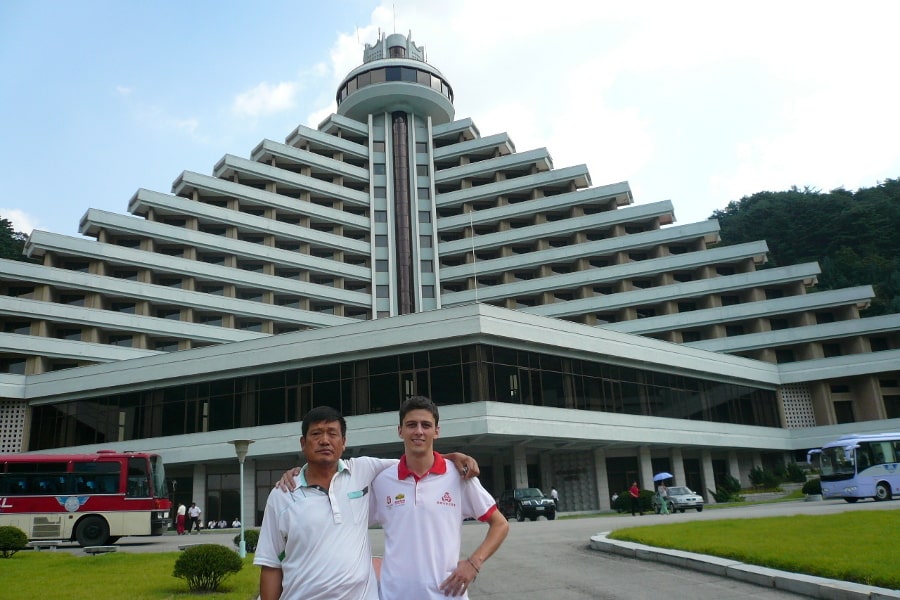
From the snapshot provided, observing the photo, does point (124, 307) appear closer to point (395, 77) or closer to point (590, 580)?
point (395, 77)

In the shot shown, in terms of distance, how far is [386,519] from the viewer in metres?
4.58

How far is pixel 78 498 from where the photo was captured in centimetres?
2569

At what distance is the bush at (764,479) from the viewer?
46.1 metres

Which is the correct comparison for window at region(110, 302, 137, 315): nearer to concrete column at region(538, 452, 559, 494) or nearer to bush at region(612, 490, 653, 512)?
concrete column at region(538, 452, 559, 494)

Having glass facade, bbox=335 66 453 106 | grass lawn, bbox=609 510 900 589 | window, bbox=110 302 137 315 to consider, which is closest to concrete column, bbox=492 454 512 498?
grass lawn, bbox=609 510 900 589

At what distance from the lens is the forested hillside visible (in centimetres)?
7112

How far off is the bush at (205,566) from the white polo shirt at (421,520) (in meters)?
8.91

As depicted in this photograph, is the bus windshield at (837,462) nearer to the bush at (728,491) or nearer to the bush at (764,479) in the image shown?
the bush at (728,491)

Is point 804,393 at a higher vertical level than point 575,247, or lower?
lower

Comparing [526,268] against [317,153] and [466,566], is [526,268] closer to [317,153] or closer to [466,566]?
[317,153]

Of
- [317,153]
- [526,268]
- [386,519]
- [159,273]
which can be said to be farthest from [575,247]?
[386,519]

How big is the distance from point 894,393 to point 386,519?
5757cm

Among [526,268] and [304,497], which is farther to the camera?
[526,268]

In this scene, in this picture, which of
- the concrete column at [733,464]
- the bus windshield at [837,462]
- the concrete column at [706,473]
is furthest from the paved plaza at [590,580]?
the concrete column at [733,464]
